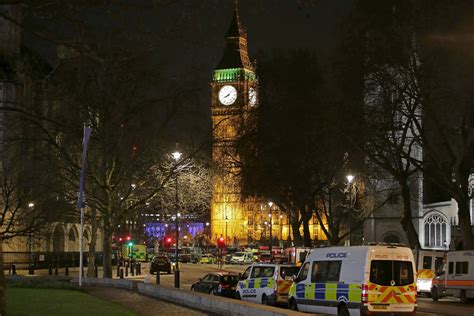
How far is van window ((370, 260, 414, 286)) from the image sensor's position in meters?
22.5

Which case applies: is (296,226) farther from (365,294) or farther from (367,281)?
(365,294)

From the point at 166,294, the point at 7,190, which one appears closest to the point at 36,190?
the point at 7,190

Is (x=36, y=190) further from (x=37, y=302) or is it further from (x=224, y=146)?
(x=37, y=302)

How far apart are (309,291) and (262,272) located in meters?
5.74

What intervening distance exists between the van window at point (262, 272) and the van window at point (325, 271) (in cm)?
515

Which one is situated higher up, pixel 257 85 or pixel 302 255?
pixel 257 85

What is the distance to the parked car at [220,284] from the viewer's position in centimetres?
3441

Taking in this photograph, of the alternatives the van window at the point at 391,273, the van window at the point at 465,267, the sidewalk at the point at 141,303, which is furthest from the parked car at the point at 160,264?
the van window at the point at 391,273

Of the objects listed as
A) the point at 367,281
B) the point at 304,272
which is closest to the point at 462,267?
the point at 304,272

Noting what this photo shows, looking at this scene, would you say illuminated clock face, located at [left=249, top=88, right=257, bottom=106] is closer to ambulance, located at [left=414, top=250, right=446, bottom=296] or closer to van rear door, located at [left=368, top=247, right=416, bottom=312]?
ambulance, located at [left=414, top=250, right=446, bottom=296]

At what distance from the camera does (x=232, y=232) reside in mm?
186000

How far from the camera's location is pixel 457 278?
37469 millimetres

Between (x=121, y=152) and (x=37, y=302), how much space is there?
19.6 metres

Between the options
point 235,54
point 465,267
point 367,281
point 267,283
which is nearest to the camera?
point 367,281
